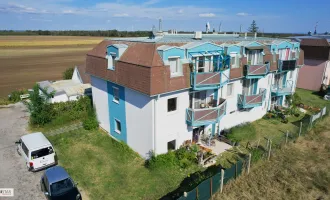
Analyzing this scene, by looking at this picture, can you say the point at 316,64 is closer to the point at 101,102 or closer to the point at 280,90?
the point at 280,90

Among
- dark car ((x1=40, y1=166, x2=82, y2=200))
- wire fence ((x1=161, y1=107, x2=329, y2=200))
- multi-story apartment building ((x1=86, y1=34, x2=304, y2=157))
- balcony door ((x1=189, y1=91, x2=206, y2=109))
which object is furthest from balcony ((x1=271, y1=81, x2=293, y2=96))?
dark car ((x1=40, y1=166, x2=82, y2=200))

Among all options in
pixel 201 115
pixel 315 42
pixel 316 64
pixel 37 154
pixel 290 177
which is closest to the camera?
pixel 290 177

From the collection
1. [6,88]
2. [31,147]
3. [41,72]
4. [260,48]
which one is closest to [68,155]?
[31,147]

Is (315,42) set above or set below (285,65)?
above

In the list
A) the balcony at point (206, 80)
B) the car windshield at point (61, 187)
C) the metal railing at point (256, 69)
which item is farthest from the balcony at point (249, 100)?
the car windshield at point (61, 187)

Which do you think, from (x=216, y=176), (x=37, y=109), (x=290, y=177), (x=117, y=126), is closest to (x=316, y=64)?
(x=290, y=177)

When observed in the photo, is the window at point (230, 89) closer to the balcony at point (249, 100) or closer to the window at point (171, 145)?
the balcony at point (249, 100)
